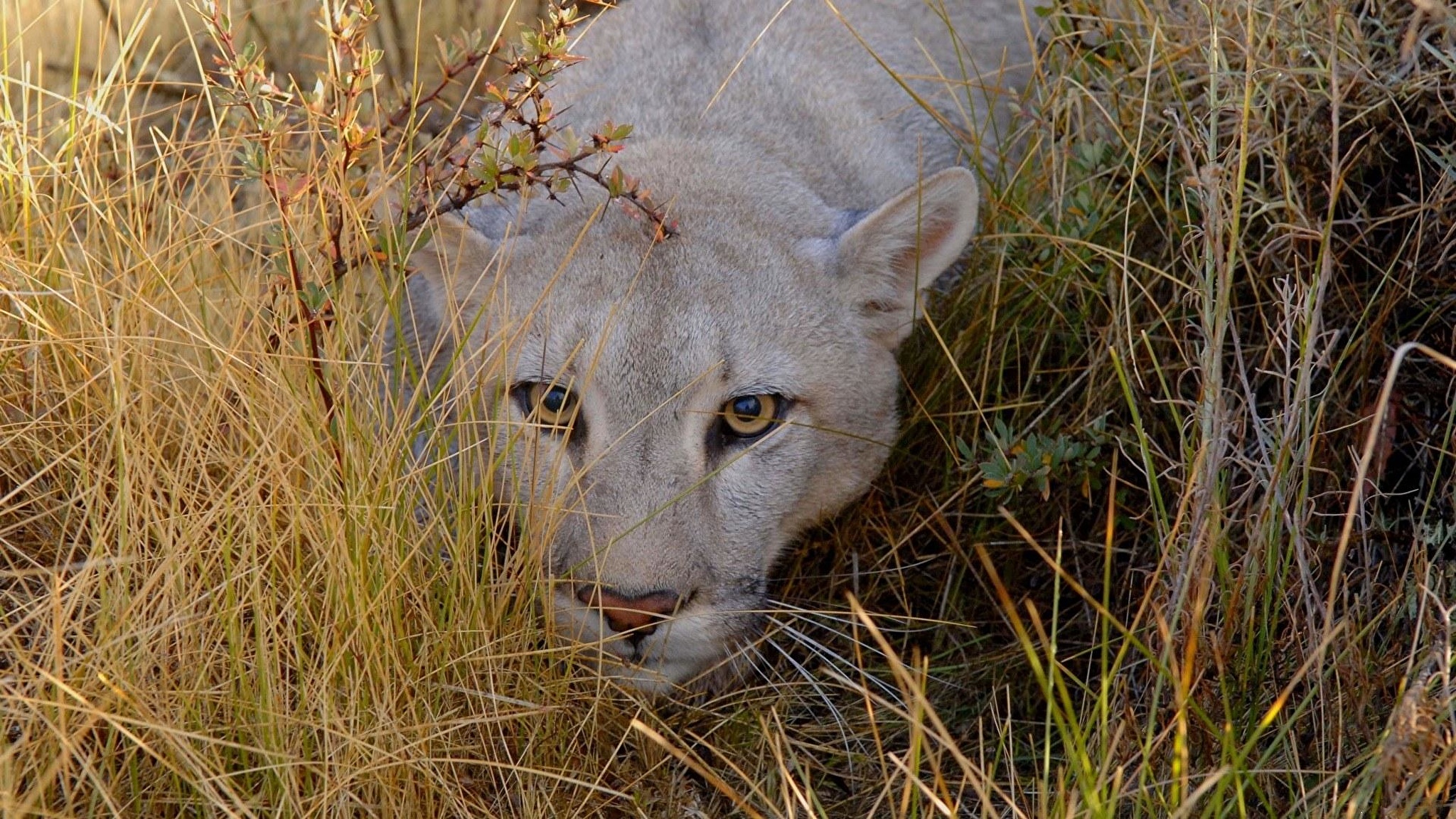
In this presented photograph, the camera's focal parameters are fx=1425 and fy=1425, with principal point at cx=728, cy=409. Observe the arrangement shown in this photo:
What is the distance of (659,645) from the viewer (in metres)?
3.18

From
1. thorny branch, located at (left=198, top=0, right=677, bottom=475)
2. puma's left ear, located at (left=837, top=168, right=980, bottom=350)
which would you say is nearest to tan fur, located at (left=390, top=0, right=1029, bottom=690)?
puma's left ear, located at (left=837, top=168, right=980, bottom=350)

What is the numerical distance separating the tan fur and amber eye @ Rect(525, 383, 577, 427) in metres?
0.04

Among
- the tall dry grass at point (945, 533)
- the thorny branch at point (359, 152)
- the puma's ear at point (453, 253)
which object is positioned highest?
the thorny branch at point (359, 152)

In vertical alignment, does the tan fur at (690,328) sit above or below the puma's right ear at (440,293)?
below

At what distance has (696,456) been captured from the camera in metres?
3.39

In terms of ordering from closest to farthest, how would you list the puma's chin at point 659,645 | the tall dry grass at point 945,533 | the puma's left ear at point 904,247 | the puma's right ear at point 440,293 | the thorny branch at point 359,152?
1. the tall dry grass at point 945,533
2. the thorny branch at point 359,152
3. the puma's chin at point 659,645
4. the puma's right ear at point 440,293
5. the puma's left ear at point 904,247

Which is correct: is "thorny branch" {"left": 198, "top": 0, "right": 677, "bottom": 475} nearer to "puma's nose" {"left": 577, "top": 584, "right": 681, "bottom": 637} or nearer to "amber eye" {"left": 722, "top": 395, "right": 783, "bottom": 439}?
"amber eye" {"left": 722, "top": 395, "right": 783, "bottom": 439}

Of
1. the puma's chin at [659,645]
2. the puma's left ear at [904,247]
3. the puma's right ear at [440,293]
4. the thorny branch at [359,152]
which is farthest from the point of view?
the puma's left ear at [904,247]

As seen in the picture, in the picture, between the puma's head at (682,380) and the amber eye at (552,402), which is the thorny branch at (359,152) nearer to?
the puma's head at (682,380)

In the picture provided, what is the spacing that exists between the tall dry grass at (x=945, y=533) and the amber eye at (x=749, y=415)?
457 millimetres

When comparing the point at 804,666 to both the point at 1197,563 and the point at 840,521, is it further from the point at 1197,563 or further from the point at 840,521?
the point at 1197,563

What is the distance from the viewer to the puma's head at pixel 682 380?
3.21 meters

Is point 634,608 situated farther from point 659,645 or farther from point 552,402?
point 552,402

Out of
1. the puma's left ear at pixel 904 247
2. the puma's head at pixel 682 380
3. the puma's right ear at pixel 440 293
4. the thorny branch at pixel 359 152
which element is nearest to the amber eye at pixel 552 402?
the puma's head at pixel 682 380
